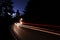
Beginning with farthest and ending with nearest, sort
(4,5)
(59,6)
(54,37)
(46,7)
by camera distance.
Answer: (4,5), (46,7), (59,6), (54,37)

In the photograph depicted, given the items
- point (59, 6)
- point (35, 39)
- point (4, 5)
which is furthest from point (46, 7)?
point (4, 5)

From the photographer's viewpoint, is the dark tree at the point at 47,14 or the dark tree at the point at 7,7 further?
the dark tree at the point at 7,7

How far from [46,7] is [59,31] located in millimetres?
14427

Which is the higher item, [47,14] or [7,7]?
[7,7]

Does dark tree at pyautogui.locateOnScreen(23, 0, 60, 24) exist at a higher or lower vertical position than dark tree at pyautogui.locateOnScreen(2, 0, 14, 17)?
lower

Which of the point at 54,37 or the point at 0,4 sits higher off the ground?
the point at 0,4

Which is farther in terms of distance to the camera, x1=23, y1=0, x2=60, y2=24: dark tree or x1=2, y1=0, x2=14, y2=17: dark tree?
x1=2, y1=0, x2=14, y2=17: dark tree

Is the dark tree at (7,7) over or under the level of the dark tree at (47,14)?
over

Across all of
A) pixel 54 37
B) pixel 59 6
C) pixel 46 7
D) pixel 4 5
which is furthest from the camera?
pixel 4 5

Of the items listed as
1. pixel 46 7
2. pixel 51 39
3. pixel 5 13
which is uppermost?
pixel 5 13

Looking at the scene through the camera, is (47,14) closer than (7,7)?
Yes

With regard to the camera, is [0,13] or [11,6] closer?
[0,13]

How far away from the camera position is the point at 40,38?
1027 centimetres

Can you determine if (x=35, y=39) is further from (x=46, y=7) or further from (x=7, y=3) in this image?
(x=7, y=3)
